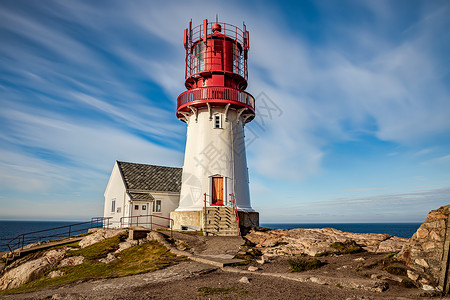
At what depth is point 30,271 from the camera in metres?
14.8

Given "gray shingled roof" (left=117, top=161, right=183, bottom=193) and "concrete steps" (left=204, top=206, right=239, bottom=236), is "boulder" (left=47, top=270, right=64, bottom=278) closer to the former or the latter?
"concrete steps" (left=204, top=206, right=239, bottom=236)

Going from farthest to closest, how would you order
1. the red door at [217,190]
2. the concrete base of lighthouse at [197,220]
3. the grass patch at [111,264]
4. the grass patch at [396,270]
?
the red door at [217,190] → the concrete base of lighthouse at [197,220] → the grass patch at [111,264] → the grass patch at [396,270]

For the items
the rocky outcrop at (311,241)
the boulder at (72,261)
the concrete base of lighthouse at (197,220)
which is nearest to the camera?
the rocky outcrop at (311,241)

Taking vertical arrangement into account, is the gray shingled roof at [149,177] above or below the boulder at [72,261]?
above

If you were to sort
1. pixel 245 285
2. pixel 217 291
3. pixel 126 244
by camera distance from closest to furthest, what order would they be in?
pixel 217 291 < pixel 245 285 < pixel 126 244

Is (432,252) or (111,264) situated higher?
(432,252)

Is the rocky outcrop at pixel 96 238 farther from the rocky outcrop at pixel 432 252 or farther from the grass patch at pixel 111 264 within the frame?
Result: the rocky outcrop at pixel 432 252

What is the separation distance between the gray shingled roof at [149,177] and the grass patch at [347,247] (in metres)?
16.9

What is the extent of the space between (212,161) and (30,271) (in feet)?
38.7

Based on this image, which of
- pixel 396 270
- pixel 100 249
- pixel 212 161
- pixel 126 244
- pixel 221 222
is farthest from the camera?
pixel 212 161

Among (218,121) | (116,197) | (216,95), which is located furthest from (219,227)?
(116,197)

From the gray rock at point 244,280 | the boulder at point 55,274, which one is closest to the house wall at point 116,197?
the boulder at point 55,274

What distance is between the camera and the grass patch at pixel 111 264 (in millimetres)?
11383

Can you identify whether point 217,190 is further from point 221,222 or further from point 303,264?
point 303,264
